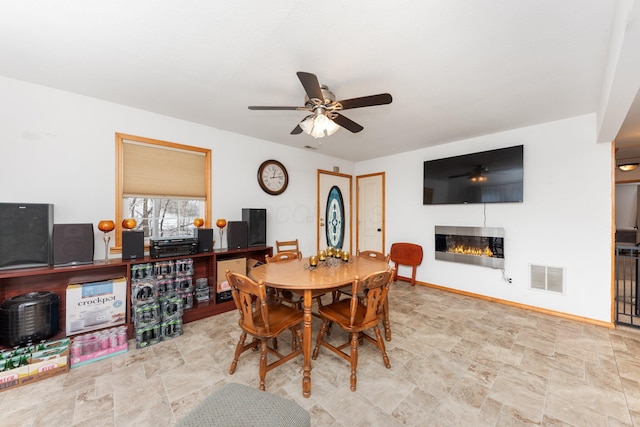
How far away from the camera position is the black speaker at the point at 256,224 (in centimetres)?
343

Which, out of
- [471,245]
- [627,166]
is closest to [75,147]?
[471,245]

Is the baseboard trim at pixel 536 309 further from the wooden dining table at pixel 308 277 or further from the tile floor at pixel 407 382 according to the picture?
the wooden dining table at pixel 308 277

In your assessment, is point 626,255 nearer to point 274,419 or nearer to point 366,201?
point 366,201

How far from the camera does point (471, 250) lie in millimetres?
3789

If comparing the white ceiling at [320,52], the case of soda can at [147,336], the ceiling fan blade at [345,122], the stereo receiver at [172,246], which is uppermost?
the white ceiling at [320,52]

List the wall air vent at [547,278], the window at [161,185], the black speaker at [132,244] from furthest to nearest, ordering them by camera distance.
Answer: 1. the wall air vent at [547,278]
2. the window at [161,185]
3. the black speaker at [132,244]

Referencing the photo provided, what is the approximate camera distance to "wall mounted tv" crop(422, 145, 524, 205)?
3316mm

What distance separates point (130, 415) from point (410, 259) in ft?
13.1

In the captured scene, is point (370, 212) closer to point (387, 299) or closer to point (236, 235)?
point (387, 299)

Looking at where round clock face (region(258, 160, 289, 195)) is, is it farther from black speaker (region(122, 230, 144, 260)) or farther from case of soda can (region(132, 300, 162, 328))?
case of soda can (region(132, 300, 162, 328))

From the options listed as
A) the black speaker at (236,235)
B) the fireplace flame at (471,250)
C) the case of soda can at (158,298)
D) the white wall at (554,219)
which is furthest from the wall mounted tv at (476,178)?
the case of soda can at (158,298)

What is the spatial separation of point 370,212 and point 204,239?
3366 millimetres

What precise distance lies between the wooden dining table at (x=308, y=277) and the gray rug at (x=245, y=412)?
25.3 inches

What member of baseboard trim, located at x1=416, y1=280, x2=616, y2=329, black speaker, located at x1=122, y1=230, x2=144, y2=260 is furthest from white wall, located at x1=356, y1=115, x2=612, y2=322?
black speaker, located at x1=122, y1=230, x2=144, y2=260
